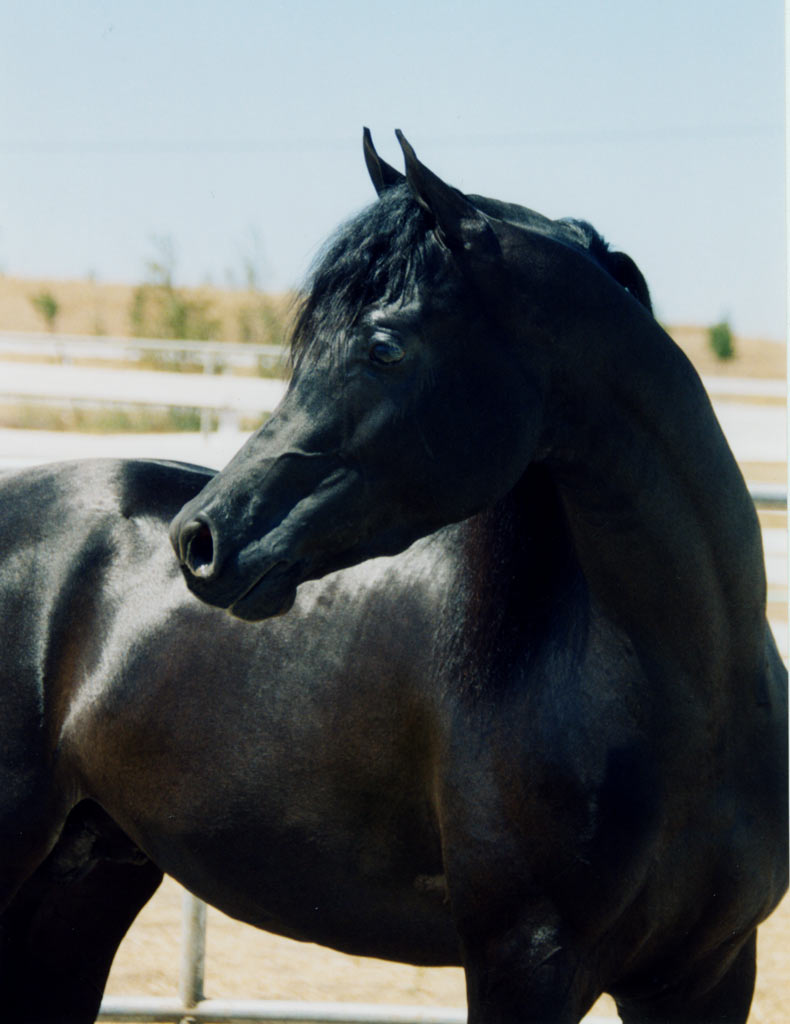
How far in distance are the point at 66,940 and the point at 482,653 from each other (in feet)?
5.06

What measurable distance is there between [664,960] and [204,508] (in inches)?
45.6

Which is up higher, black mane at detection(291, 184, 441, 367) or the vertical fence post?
black mane at detection(291, 184, 441, 367)

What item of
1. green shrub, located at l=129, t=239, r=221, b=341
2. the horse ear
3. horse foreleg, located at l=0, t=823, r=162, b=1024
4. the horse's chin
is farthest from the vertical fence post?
green shrub, located at l=129, t=239, r=221, b=341

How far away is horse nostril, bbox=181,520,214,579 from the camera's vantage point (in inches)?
76.3

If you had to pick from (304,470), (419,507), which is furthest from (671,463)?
(304,470)

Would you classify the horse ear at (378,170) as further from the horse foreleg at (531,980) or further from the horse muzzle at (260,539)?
the horse foreleg at (531,980)

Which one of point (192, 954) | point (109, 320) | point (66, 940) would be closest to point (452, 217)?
point (66, 940)

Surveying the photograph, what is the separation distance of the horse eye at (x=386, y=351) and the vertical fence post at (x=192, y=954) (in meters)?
2.31

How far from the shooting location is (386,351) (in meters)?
1.96

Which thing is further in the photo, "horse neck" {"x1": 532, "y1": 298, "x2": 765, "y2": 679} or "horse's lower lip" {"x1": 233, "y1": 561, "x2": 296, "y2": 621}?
"horse neck" {"x1": 532, "y1": 298, "x2": 765, "y2": 679}

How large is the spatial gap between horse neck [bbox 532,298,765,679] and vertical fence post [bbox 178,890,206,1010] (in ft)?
7.00

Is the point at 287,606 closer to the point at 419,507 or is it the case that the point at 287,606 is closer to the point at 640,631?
the point at 419,507

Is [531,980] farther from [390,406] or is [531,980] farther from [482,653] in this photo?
[390,406]

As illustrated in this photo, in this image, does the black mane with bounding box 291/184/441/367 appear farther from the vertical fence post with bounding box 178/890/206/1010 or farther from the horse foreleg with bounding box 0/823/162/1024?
the vertical fence post with bounding box 178/890/206/1010
